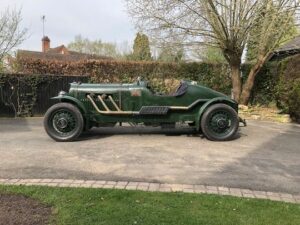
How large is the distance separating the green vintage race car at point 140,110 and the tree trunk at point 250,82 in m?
7.37

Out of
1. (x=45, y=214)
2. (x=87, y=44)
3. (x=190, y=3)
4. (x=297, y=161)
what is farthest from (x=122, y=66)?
(x=87, y=44)

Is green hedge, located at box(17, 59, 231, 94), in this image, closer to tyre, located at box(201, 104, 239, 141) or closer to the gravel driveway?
the gravel driveway

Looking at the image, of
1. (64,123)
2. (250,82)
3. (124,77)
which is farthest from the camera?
(124,77)

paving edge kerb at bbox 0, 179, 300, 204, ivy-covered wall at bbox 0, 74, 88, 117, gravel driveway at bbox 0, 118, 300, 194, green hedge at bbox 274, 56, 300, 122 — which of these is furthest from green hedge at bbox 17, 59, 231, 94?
paving edge kerb at bbox 0, 179, 300, 204

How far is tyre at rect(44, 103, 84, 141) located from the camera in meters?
9.27

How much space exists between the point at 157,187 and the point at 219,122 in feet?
13.1

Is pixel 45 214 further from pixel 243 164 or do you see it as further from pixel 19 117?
pixel 19 117

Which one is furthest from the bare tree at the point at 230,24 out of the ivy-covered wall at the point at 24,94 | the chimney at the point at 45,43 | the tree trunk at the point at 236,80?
the chimney at the point at 45,43

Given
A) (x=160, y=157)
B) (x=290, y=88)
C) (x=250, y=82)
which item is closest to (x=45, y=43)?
(x=250, y=82)

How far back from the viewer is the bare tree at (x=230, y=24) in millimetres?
15258

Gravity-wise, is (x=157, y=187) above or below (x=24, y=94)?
below

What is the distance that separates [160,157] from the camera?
24.9 ft

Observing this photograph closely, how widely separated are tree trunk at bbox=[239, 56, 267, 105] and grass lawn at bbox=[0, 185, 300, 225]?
39.1ft

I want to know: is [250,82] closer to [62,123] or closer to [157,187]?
[62,123]
